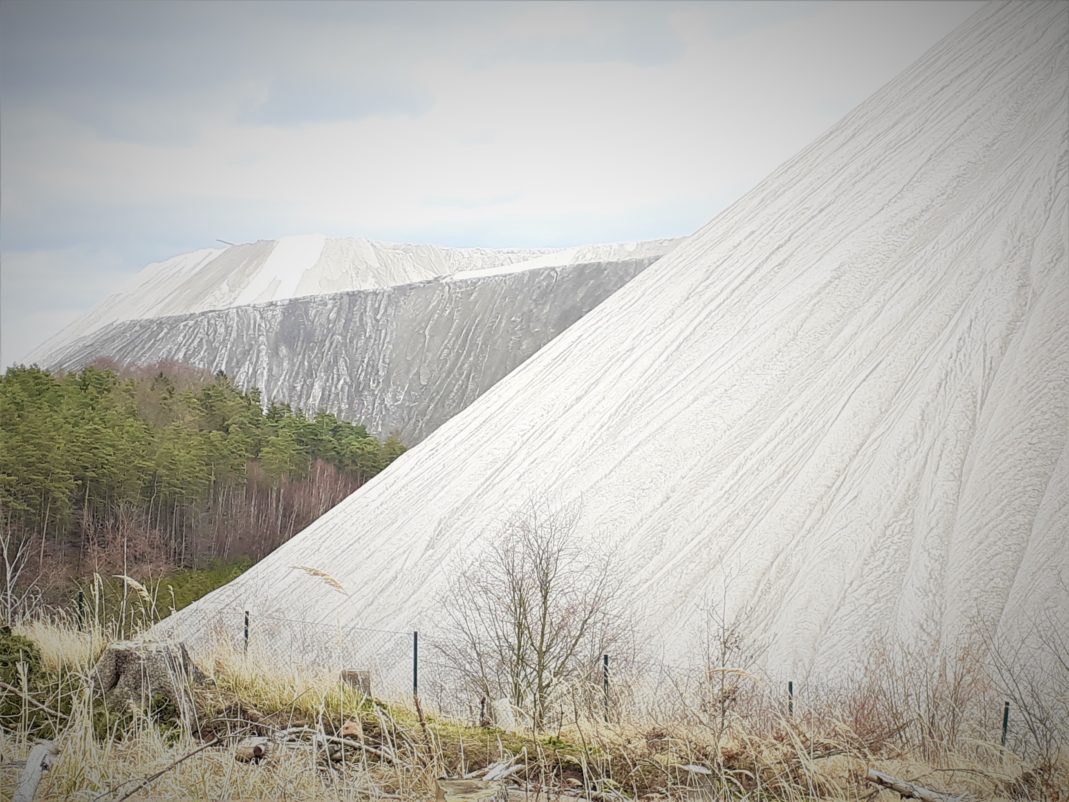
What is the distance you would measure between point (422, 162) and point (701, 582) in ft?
58.0

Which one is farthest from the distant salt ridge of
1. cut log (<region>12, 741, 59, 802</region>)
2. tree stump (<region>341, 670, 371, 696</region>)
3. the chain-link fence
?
cut log (<region>12, 741, 59, 802</region>)

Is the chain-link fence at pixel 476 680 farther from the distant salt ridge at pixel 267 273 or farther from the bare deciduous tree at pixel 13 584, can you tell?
the distant salt ridge at pixel 267 273

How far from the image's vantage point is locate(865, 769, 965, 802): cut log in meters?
2.38

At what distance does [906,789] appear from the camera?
238 centimetres

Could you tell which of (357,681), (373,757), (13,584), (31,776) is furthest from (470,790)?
(13,584)

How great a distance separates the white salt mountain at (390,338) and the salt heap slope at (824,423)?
2545 cm

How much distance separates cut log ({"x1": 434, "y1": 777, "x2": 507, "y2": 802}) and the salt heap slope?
5.64 metres

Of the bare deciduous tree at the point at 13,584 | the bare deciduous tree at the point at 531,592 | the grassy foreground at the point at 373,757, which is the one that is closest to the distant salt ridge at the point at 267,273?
the bare deciduous tree at the point at 13,584

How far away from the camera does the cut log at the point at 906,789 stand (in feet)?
7.80

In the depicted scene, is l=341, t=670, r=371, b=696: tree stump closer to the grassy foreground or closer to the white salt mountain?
the grassy foreground

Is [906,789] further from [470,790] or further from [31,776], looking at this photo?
[31,776]

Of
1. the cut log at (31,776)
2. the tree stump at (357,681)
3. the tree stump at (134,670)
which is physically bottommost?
the tree stump at (357,681)

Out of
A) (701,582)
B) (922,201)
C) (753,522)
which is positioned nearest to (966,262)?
(922,201)

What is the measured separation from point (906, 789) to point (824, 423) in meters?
10.0
